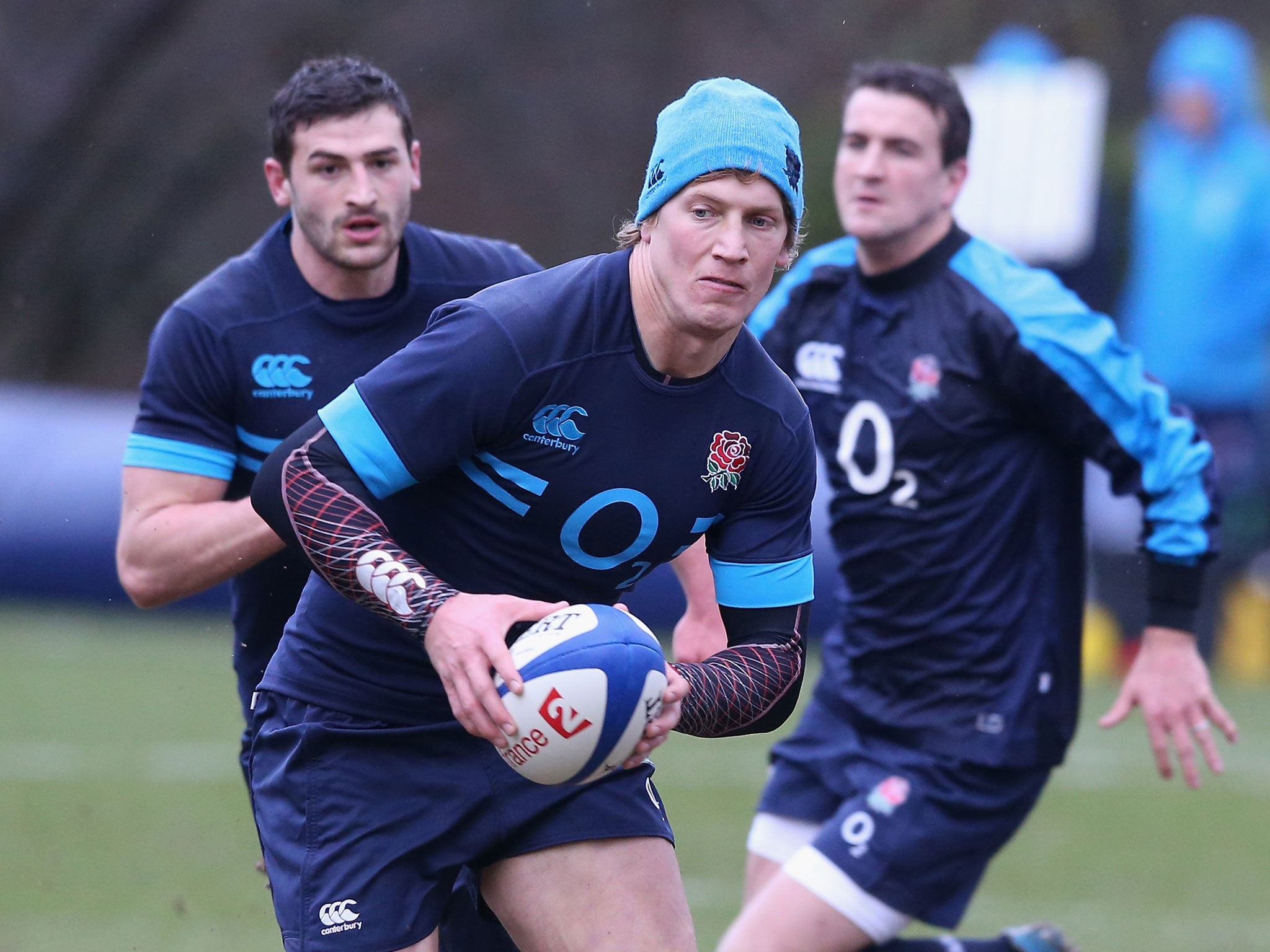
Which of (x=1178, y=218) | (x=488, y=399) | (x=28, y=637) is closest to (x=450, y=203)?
(x=28, y=637)

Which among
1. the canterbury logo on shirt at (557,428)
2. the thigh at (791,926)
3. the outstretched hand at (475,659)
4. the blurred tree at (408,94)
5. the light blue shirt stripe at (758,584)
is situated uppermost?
the blurred tree at (408,94)

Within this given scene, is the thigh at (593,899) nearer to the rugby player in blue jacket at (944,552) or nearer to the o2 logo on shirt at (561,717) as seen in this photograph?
the o2 logo on shirt at (561,717)

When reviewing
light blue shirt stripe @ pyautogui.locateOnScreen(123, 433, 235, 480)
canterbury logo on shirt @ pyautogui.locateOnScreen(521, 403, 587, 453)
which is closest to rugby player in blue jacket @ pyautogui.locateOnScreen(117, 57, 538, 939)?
light blue shirt stripe @ pyautogui.locateOnScreen(123, 433, 235, 480)

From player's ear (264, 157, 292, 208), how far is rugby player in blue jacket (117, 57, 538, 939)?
0.16 feet

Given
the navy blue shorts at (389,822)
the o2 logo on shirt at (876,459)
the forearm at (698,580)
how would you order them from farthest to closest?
the o2 logo on shirt at (876,459) < the forearm at (698,580) < the navy blue shorts at (389,822)

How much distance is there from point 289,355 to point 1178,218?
797cm

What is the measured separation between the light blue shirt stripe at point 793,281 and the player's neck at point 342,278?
127 centimetres

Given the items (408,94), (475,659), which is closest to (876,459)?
(475,659)

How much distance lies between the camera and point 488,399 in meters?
3.65

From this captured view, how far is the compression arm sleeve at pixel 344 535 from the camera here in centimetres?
355

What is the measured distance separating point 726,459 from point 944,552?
165cm

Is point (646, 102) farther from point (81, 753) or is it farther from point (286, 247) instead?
point (286, 247)

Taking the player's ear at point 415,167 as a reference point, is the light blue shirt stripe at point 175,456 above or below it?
below

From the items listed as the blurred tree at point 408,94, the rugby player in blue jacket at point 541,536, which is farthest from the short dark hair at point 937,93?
the blurred tree at point 408,94
